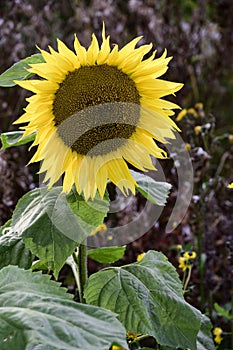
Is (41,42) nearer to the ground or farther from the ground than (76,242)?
farther from the ground

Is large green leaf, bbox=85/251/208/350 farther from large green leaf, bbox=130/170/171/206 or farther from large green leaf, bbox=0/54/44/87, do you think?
large green leaf, bbox=0/54/44/87

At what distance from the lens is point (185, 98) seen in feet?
10.00

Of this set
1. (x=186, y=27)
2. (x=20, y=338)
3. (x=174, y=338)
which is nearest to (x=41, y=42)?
(x=186, y=27)

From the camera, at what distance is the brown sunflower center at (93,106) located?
38.5 inches

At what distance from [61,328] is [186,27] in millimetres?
3044

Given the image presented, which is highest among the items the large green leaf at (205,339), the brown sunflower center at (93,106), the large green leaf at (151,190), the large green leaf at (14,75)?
the large green leaf at (14,75)

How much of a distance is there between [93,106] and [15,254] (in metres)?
0.27

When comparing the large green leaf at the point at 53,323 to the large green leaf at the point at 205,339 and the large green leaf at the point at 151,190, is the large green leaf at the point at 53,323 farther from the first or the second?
the large green leaf at the point at 205,339

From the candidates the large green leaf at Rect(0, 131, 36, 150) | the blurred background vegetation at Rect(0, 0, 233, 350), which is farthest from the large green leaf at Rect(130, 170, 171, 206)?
the blurred background vegetation at Rect(0, 0, 233, 350)

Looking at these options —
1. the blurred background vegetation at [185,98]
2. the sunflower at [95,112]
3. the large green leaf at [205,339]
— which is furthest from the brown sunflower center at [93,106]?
the blurred background vegetation at [185,98]

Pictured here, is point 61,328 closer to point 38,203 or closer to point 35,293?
point 35,293

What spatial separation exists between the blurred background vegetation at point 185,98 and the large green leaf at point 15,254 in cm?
55

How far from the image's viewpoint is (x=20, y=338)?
70cm

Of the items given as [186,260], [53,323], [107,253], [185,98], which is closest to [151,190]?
[107,253]
